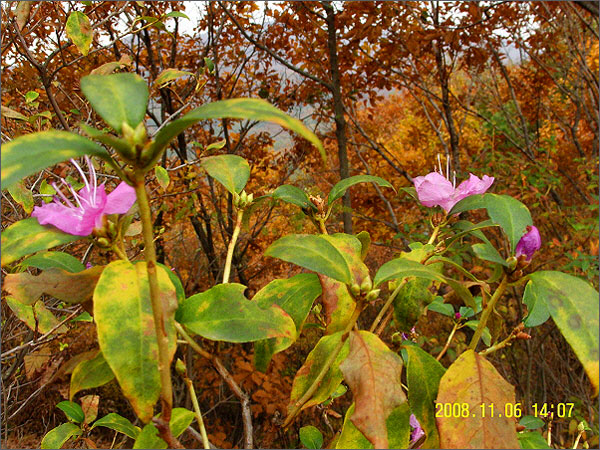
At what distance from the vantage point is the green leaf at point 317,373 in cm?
47

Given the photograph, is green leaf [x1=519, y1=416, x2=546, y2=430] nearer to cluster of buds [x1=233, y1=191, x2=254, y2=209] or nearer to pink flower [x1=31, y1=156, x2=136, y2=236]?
cluster of buds [x1=233, y1=191, x2=254, y2=209]

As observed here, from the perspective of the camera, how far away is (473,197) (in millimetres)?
545

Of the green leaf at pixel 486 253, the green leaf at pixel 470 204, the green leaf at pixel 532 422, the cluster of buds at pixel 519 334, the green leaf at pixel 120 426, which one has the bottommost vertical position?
the green leaf at pixel 532 422

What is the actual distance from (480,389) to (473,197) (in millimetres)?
235

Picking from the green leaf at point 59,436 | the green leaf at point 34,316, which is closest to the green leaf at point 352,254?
the green leaf at point 59,436

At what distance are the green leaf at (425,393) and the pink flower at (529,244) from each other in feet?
0.44

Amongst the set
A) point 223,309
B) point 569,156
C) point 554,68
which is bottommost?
point 569,156

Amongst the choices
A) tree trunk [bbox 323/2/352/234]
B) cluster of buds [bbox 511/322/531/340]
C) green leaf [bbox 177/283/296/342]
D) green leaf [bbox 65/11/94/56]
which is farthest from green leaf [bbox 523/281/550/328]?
tree trunk [bbox 323/2/352/234]

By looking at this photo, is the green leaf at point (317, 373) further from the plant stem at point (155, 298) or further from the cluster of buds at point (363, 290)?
the plant stem at point (155, 298)

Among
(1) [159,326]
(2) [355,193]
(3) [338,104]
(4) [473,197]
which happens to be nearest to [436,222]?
(4) [473,197]

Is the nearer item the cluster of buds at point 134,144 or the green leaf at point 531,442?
the cluster of buds at point 134,144

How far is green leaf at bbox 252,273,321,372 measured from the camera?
49 cm

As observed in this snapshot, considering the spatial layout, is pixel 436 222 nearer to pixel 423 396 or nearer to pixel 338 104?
pixel 423 396

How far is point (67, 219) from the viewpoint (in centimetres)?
41
